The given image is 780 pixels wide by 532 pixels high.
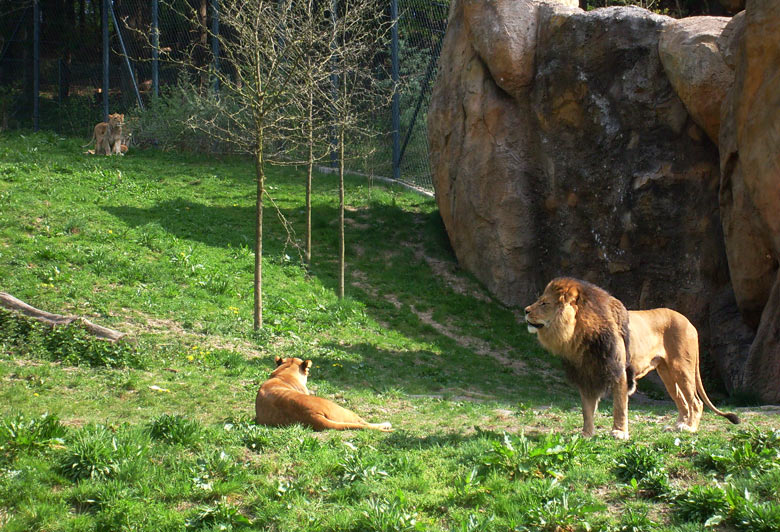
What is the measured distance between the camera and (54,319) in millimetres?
10656

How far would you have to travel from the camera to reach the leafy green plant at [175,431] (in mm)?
6598

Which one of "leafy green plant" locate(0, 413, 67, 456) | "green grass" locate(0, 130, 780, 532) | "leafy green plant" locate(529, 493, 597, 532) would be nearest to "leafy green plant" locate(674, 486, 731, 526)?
"green grass" locate(0, 130, 780, 532)

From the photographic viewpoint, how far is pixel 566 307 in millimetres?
7113

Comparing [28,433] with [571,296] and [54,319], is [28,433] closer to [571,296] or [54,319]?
[54,319]

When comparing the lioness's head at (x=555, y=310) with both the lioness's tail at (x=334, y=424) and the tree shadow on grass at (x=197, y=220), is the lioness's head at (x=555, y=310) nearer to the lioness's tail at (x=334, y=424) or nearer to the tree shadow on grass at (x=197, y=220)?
the lioness's tail at (x=334, y=424)

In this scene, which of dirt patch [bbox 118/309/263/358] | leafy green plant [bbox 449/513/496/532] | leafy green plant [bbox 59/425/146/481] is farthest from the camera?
dirt patch [bbox 118/309/263/358]

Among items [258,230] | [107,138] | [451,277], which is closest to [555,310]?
[258,230]

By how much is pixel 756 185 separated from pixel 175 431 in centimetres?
887

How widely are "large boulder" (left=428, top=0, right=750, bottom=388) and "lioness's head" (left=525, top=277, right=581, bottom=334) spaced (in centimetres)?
694

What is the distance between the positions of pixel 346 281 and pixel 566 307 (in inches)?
398

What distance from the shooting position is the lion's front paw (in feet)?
23.2

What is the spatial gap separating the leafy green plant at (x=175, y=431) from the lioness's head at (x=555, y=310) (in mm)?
3151

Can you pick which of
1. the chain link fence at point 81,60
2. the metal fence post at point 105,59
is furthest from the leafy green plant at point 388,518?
the metal fence post at point 105,59

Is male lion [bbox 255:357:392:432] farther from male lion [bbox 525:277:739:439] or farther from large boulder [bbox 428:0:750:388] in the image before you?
large boulder [bbox 428:0:750:388]
